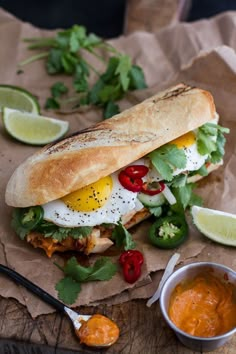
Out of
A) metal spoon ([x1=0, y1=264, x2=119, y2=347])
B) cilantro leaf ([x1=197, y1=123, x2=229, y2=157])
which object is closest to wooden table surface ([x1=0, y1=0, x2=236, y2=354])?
metal spoon ([x1=0, y1=264, x2=119, y2=347])

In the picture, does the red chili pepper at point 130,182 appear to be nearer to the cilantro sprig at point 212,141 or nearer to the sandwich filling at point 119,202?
the sandwich filling at point 119,202

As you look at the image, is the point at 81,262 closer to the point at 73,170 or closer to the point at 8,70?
the point at 73,170

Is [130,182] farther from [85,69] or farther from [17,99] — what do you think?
[85,69]

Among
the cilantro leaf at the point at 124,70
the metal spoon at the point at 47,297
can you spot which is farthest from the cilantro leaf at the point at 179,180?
the cilantro leaf at the point at 124,70

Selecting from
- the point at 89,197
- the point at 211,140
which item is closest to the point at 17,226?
the point at 89,197

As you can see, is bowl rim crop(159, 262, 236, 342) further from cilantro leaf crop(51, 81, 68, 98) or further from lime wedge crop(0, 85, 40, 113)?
cilantro leaf crop(51, 81, 68, 98)

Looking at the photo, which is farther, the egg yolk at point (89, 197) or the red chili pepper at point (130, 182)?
the red chili pepper at point (130, 182)

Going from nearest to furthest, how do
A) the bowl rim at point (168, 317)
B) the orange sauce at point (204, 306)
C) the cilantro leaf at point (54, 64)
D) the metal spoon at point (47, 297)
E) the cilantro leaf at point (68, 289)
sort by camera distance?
the bowl rim at point (168, 317) → the orange sauce at point (204, 306) → the metal spoon at point (47, 297) → the cilantro leaf at point (68, 289) → the cilantro leaf at point (54, 64)
